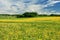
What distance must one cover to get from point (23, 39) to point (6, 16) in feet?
174

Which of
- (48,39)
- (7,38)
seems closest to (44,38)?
(48,39)

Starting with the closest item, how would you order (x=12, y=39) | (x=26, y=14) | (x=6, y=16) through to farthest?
(x=12, y=39)
(x=26, y=14)
(x=6, y=16)

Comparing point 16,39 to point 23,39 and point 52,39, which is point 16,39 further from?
point 52,39

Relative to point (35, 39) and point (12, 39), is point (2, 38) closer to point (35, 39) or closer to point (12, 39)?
point (12, 39)

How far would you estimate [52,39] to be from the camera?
1412cm

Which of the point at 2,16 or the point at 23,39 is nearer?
the point at 23,39

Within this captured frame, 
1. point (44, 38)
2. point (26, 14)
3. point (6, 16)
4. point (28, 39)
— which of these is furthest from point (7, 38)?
point (6, 16)

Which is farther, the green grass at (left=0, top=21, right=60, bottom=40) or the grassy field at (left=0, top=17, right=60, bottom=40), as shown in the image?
the grassy field at (left=0, top=17, right=60, bottom=40)

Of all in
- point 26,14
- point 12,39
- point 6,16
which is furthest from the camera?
point 6,16

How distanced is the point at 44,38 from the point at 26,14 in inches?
1814

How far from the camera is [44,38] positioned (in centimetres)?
1444

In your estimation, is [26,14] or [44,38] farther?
[26,14]

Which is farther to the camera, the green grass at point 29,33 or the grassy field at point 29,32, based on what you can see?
the grassy field at point 29,32

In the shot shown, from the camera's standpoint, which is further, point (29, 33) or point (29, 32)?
point (29, 32)
